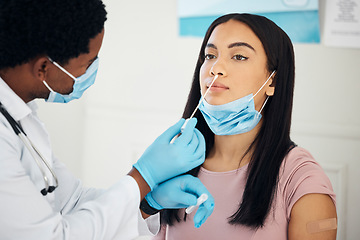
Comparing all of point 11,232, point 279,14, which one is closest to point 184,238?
point 11,232

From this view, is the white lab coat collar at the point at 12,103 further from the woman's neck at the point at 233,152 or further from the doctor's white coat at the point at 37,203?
the woman's neck at the point at 233,152


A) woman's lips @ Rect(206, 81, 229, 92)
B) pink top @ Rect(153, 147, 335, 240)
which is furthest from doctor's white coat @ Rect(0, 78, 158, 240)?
woman's lips @ Rect(206, 81, 229, 92)

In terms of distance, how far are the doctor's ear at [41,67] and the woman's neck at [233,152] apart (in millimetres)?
772

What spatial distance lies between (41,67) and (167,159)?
1.41 ft

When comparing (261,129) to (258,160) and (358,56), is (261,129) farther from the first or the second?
(358,56)

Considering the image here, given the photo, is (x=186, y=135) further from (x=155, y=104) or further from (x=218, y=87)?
(x=155, y=104)

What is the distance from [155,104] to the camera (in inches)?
99.7

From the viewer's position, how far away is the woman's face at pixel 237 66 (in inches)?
56.8

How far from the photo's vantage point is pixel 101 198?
1.06 meters

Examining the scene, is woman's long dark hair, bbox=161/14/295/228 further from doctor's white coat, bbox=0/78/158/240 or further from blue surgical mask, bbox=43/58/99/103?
→ blue surgical mask, bbox=43/58/99/103

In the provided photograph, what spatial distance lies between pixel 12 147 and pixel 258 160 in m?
0.85

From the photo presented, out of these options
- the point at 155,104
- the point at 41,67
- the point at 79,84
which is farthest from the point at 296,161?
the point at 155,104

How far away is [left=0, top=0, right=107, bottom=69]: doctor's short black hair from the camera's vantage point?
3.08 ft

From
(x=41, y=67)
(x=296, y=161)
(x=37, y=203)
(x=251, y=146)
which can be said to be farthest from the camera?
(x=251, y=146)
